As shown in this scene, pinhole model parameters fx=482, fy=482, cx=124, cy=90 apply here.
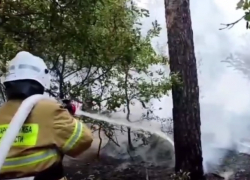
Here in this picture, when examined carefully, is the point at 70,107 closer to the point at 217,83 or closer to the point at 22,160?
the point at 22,160

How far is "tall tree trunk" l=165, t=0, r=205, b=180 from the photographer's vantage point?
6.42m

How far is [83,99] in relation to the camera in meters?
5.64

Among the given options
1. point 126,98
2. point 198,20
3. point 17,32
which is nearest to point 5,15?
point 17,32

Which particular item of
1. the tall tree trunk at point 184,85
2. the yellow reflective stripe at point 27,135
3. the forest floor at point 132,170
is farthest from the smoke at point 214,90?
the yellow reflective stripe at point 27,135

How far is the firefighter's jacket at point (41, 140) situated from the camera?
2574 millimetres

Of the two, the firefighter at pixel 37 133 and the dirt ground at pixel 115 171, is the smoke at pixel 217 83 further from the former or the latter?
the firefighter at pixel 37 133

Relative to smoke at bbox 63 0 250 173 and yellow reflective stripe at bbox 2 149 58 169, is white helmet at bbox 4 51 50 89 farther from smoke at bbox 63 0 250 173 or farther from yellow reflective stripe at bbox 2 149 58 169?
smoke at bbox 63 0 250 173

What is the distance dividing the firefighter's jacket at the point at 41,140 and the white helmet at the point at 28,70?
152 mm

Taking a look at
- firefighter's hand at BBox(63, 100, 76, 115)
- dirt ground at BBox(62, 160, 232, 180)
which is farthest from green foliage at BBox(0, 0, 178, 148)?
firefighter's hand at BBox(63, 100, 76, 115)

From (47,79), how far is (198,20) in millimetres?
8363

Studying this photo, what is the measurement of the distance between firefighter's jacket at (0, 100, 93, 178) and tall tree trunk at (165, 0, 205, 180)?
3884mm

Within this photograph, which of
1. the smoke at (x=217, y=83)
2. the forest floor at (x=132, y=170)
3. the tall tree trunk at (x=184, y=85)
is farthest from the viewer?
the smoke at (x=217, y=83)

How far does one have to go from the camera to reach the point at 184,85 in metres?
6.39

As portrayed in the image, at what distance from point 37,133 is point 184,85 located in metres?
4.02
